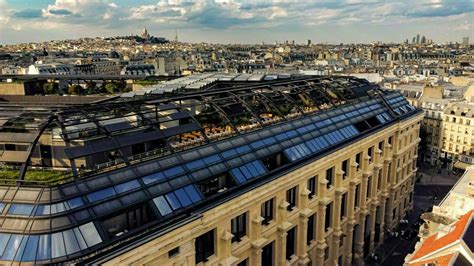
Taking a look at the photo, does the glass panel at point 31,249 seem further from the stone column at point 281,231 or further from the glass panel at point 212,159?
the stone column at point 281,231

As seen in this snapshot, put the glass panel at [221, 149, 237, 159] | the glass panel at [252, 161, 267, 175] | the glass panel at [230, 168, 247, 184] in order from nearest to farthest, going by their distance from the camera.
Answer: the glass panel at [230, 168, 247, 184] < the glass panel at [221, 149, 237, 159] < the glass panel at [252, 161, 267, 175]

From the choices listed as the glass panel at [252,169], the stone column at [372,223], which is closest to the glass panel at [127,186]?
the glass panel at [252,169]

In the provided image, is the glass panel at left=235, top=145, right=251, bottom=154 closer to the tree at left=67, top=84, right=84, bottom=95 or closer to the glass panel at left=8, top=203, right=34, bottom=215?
the glass panel at left=8, top=203, right=34, bottom=215

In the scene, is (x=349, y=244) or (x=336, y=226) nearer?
(x=336, y=226)

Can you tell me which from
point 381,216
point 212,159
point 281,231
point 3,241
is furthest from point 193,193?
point 381,216

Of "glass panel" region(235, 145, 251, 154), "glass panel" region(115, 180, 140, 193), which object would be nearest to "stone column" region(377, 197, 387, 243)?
"glass panel" region(235, 145, 251, 154)

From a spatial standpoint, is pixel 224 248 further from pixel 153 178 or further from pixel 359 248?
pixel 359 248

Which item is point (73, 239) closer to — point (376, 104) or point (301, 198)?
point (301, 198)
